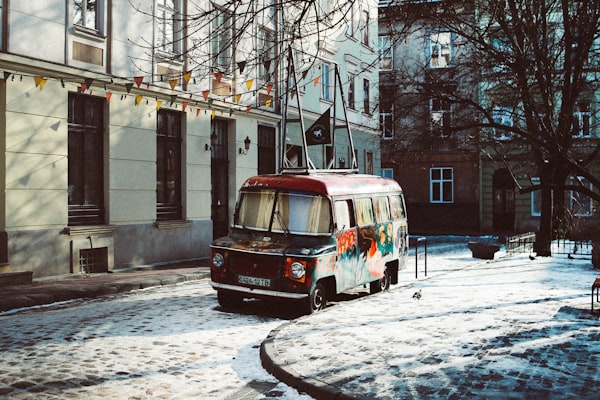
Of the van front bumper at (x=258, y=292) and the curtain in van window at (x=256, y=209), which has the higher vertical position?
the curtain in van window at (x=256, y=209)

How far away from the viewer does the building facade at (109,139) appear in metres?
13.8

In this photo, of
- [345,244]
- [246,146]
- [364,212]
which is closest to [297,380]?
[345,244]

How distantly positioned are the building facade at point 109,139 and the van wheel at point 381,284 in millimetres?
4077

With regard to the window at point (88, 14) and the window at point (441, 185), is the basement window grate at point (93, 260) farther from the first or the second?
the window at point (441, 185)

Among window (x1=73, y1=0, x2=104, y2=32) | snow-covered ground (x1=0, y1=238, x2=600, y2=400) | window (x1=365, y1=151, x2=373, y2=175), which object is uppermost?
window (x1=73, y1=0, x2=104, y2=32)

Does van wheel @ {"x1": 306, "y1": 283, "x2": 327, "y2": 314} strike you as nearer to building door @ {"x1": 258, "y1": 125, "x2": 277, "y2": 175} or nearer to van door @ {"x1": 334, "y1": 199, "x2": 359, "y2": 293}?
van door @ {"x1": 334, "y1": 199, "x2": 359, "y2": 293}

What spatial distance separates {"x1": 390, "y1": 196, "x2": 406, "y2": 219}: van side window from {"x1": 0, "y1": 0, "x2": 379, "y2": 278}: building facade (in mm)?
2328

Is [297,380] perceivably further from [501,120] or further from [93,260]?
[501,120]

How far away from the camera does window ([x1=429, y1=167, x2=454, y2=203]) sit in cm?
4094

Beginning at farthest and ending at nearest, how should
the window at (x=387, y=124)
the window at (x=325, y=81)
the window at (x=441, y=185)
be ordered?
1. the window at (x=441, y=185)
2. the window at (x=325, y=81)
3. the window at (x=387, y=124)

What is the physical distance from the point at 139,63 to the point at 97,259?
17.4 feet

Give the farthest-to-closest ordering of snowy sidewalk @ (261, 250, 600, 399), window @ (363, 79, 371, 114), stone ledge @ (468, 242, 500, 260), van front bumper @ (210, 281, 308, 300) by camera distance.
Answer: window @ (363, 79, 371, 114) → stone ledge @ (468, 242, 500, 260) → van front bumper @ (210, 281, 308, 300) → snowy sidewalk @ (261, 250, 600, 399)

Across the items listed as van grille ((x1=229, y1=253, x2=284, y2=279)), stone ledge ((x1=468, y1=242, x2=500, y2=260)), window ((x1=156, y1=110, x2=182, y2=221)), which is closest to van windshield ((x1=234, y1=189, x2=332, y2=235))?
van grille ((x1=229, y1=253, x2=284, y2=279))

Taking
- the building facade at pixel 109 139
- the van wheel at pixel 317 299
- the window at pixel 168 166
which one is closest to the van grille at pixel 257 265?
the van wheel at pixel 317 299
